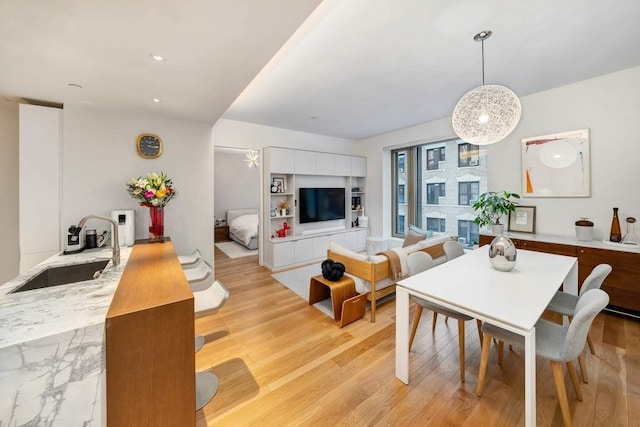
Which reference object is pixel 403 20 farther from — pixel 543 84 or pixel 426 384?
pixel 426 384

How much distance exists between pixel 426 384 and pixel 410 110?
360 centimetres

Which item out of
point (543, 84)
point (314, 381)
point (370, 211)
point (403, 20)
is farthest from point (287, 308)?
point (543, 84)

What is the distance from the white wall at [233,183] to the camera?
24.1 feet

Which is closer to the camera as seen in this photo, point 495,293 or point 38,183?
point 495,293

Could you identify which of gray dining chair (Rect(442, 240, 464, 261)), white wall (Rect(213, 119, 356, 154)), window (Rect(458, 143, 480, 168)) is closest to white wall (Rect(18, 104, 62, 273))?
white wall (Rect(213, 119, 356, 154))

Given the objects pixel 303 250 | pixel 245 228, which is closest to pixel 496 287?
pixel 303 250

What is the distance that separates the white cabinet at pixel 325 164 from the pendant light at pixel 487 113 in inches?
122

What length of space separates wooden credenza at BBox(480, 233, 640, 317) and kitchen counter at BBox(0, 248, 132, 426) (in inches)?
162

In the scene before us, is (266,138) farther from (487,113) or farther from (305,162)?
(487,113)

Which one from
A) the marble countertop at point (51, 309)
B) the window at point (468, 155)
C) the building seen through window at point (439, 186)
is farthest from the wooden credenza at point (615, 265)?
the marble countertop at point (51, 309)

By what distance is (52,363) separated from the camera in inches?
34.0

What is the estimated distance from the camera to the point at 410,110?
3.79 m

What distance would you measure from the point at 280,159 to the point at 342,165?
1.51 meters

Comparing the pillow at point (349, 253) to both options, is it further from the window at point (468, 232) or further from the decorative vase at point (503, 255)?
the window at point (468, 232)
